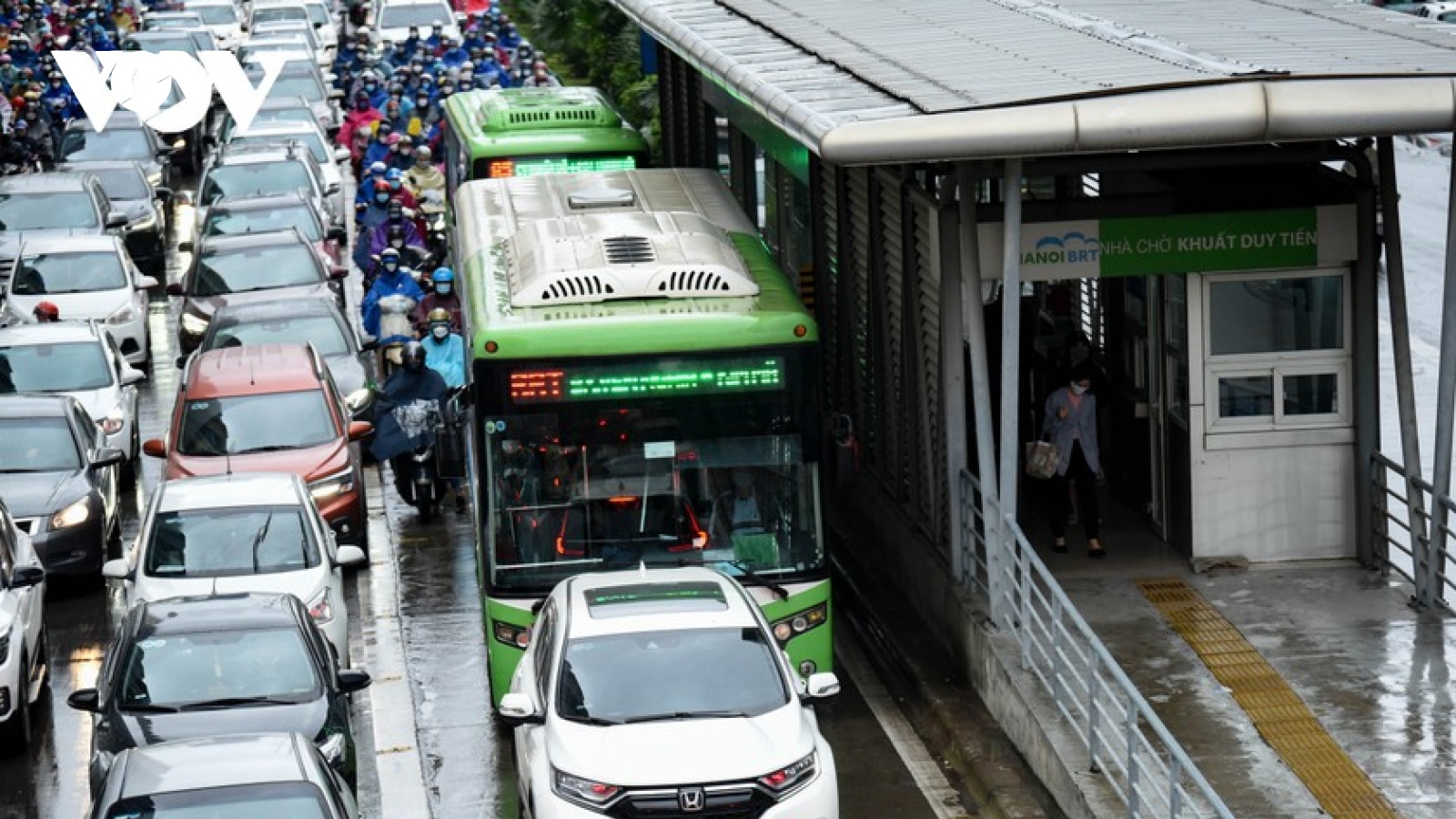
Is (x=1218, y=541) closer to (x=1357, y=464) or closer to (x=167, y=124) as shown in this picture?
(x=1357, y=464)

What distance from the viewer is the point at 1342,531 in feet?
57.8

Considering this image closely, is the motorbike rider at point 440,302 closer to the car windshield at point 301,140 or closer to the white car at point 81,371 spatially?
the white car at point 81,371

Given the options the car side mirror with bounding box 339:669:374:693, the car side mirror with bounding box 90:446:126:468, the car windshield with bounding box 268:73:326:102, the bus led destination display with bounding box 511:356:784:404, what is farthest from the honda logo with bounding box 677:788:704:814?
the car windshield with bounding box 268:73:326:102

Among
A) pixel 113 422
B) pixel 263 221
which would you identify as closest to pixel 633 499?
pixel 113 422

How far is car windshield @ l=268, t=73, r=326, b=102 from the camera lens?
46.6 meters

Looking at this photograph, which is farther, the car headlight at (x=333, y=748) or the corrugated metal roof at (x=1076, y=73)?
the corrugated metal roof at (x=1076, y=73)

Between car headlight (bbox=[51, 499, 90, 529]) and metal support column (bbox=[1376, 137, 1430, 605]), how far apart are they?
9.94 m

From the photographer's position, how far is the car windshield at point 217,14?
60625 millimetres

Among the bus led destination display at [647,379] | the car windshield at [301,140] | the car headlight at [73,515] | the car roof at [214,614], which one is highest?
the car windshield at [301,140]

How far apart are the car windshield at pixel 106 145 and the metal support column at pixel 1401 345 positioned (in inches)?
1015

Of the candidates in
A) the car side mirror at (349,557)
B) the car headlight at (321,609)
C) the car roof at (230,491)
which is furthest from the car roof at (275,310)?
the car headlight at (321,609)

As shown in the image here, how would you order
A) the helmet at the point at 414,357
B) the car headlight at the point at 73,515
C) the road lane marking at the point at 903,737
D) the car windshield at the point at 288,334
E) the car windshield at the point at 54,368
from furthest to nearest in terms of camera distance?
the car windshield at the point at 288,334, the car windshield at the point at 54,368, the helmet at the point at 414,357, the car headlight at the point at 73,515, the road lane marking at the point at 903,737

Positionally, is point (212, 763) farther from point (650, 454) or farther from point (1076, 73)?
point (1076, 73)

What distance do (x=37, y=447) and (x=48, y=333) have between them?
3.64 meters
